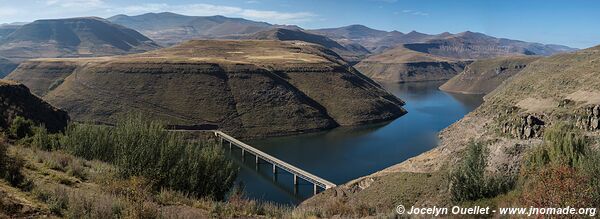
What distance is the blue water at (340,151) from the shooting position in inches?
2422

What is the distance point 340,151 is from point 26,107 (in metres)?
50.0

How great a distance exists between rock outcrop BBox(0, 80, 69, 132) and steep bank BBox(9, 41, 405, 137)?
34.9m

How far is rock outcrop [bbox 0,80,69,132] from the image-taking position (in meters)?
58.6

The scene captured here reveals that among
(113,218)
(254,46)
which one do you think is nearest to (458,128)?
(113,218)

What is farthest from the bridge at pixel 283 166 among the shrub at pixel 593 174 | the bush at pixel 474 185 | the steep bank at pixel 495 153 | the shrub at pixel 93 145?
the shrub at pixel 593 174

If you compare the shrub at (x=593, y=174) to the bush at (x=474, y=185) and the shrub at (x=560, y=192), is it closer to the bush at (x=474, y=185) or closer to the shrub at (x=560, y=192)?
the shrub at (x=560, y=192)

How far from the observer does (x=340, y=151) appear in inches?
3233

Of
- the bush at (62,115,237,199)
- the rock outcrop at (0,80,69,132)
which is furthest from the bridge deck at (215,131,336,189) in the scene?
the rock outcrop at (0,80,69,132)

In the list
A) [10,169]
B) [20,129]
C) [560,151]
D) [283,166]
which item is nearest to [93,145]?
[20,129]

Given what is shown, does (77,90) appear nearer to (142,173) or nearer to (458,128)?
(458,128)

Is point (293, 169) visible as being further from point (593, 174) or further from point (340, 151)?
point (593, 174)

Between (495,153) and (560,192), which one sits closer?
(560,192)

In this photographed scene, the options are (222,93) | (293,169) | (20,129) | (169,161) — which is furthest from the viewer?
(222,93)

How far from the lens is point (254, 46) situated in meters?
198
